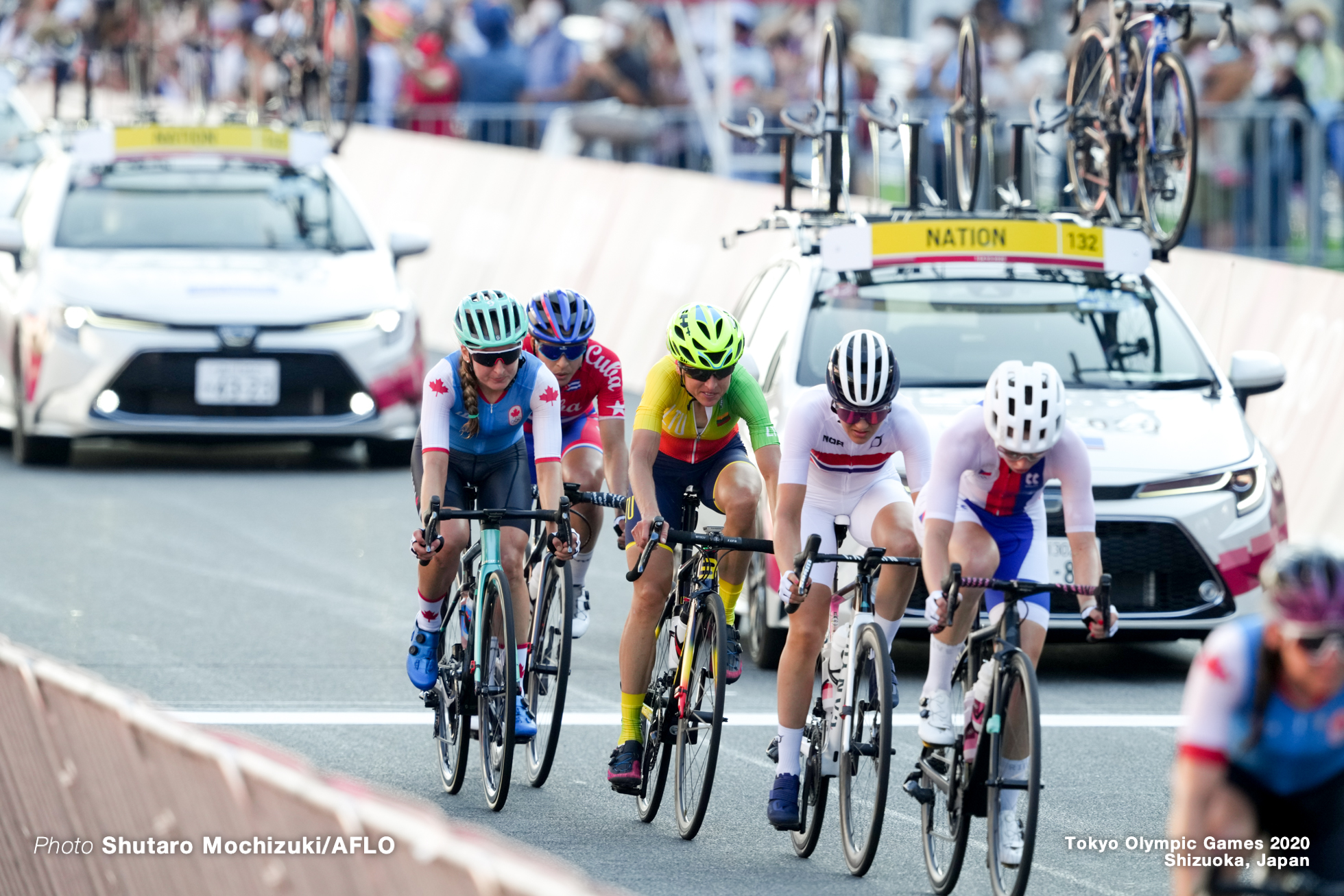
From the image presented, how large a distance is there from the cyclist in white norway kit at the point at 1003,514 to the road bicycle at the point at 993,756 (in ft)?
0.14

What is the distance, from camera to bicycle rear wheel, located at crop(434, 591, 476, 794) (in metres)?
8.06

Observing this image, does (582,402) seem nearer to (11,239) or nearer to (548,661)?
(548,661)

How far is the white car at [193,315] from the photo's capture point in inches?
585

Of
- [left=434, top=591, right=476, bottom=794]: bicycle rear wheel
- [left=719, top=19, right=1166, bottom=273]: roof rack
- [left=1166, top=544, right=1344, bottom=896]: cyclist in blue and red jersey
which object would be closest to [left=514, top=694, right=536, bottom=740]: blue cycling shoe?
[left=434, top=591, right=476, bottom=794]: bicycle rear wheel

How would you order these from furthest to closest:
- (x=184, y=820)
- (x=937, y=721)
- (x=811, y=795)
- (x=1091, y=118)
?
(x=1091, y=118), (x=811, y=795), (x=937, y=721), (x=184, y=820)

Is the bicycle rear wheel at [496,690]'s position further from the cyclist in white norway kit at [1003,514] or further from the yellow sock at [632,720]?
the cyclist in white norway kit at [1003,514]

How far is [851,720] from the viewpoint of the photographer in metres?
7.37

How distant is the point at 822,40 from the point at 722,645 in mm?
6376

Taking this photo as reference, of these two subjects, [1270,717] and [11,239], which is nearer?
[1270,717]

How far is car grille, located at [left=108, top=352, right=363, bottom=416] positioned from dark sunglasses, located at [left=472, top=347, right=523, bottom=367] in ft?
23.1

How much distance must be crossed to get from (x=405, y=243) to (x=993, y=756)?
9.85 metres

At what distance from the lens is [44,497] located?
14.3 meters

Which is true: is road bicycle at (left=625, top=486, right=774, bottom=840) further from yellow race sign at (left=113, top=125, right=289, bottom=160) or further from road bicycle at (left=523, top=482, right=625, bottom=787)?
yellow race sign at (left=113, top=125, right=289, bottom=160)

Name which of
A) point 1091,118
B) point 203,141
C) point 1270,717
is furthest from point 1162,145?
point 1270,717
